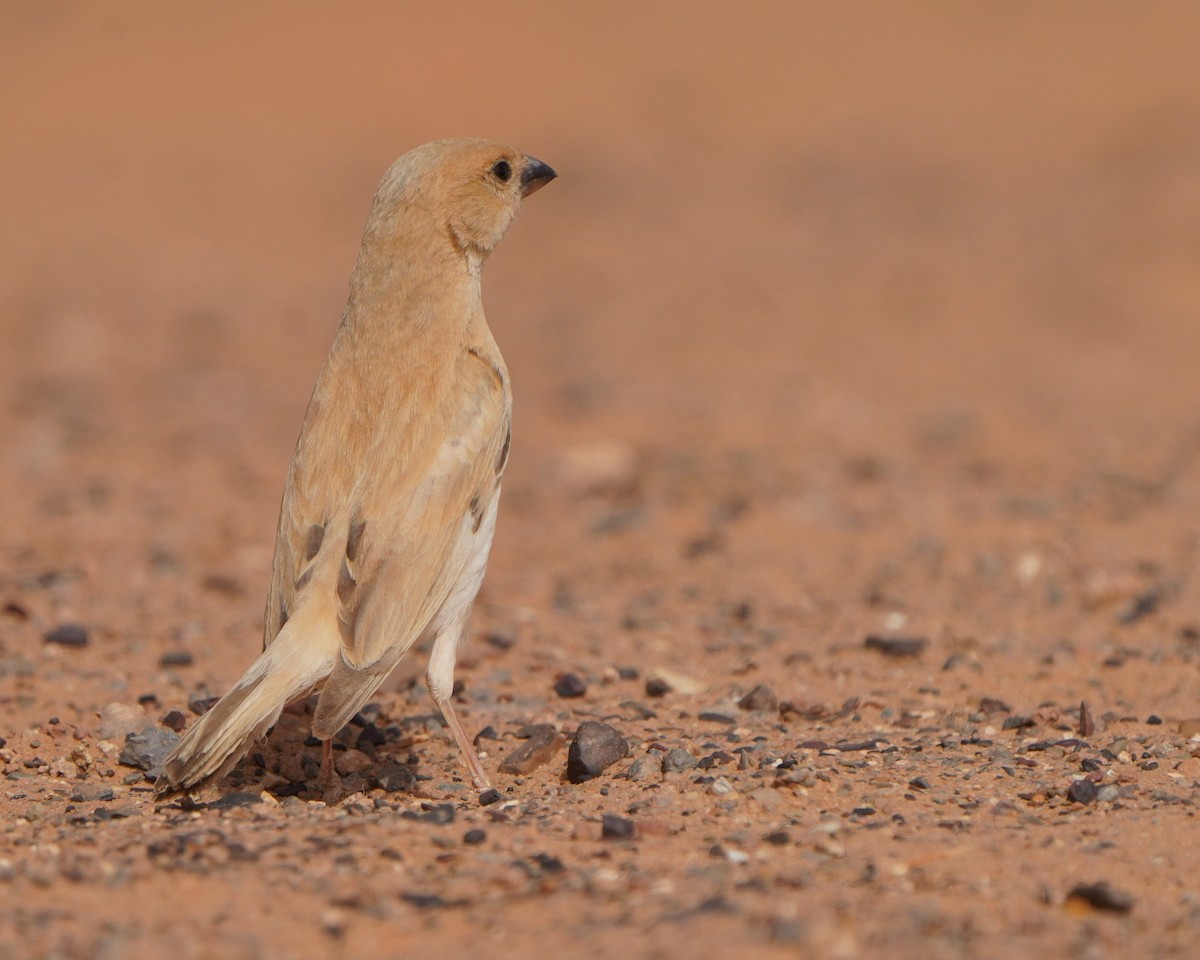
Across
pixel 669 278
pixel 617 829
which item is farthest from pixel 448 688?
pixel 669 278

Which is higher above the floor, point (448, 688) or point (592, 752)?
point (448, 688)

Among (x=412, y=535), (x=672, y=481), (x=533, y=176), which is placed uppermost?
(x=533, y=176)

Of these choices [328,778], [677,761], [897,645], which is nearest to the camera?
[677,761]

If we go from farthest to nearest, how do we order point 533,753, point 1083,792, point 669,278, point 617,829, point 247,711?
1. point 669,278
2. point 533,753
3. point 1083,792
4. point 247,711
5. point 617,829

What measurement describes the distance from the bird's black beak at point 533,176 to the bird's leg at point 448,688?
6.33ft

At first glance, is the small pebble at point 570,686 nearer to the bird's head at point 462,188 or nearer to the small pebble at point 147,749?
the small pebble at point 147,749

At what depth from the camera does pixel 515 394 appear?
39.2 feet

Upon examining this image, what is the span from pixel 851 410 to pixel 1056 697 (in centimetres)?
537

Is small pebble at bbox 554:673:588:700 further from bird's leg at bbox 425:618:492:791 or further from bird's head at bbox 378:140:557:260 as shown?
bird's head at bbox 378:140:557:260

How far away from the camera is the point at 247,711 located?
4750 millimetres

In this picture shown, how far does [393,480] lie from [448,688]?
2.36 ft

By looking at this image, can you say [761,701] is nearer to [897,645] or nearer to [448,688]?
[897,645]

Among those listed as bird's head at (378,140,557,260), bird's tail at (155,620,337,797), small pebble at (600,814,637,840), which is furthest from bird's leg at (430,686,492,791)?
bird's head at (378,140,557,260)

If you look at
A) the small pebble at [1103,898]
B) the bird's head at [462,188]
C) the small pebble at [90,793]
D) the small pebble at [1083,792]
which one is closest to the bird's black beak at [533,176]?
the bird's head at [462,188]
